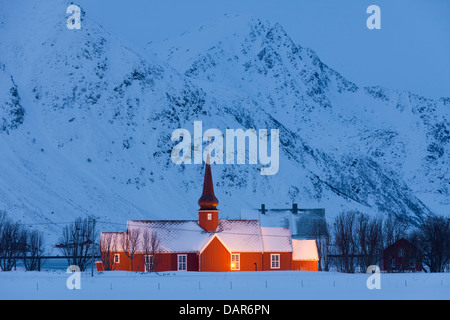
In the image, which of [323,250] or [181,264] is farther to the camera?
[323,250]

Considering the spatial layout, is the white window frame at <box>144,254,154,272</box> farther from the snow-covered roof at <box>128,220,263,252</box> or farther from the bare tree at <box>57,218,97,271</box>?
the bare tree at <box>57,218,97,271</box>

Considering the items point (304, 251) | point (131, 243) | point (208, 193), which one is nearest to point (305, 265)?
point (304, 251)

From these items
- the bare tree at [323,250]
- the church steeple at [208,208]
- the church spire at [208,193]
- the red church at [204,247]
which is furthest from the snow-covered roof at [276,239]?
the church spire at [208,193]

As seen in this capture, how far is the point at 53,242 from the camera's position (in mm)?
141000

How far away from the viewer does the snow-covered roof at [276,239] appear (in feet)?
289

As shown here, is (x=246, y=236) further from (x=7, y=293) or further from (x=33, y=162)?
(x=33, y=162)

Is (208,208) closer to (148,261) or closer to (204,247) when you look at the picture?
(204,247)

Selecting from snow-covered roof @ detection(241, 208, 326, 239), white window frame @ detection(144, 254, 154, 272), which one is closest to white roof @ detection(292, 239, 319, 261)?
white window frame @ detection(144, 254, 154, 272)

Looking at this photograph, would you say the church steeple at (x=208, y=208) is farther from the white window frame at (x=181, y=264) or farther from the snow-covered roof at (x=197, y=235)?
the white window frame at (x=181, y=264)

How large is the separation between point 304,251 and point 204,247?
12.2 meters

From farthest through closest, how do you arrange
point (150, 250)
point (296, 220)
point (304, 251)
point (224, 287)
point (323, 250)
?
1. point (296, 220)
2. point (323, 250)
3. point (304, 251)
4. point (150, 250)
5. point (224, 287)

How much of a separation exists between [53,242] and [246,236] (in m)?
62.5

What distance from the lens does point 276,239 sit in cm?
8925

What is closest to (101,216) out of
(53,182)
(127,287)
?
(53,182)
